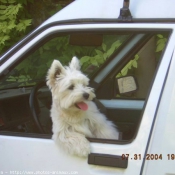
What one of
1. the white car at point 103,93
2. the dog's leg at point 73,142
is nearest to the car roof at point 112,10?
the white car at point 103,93

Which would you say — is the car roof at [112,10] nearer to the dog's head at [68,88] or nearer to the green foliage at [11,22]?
the dog's head at [68,88]

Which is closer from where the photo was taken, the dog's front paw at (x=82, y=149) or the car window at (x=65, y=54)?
the dog's front paw at (x=82, y=149)

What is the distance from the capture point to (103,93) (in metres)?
2.90

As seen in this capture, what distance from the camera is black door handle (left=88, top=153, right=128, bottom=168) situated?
209cm

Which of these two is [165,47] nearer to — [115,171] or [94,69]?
[115,171]

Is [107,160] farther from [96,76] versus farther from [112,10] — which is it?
[96,76]

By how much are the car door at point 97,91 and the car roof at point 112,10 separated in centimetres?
6

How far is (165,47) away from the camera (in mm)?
2080

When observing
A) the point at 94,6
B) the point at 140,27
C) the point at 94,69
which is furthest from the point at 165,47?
the point at 94,69

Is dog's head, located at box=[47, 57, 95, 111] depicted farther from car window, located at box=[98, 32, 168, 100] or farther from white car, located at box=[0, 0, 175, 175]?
car window, located at box=[98, 32, 168, 100]

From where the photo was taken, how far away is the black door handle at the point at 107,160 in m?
2.09

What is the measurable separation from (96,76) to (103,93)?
0.17 meters

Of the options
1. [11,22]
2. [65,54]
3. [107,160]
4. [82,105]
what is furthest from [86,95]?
[11,22]

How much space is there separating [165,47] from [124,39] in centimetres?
59
